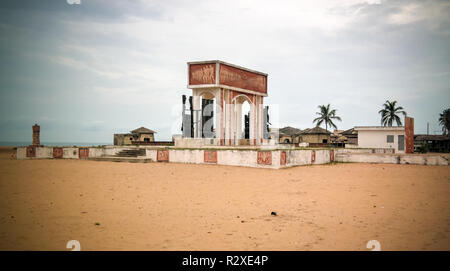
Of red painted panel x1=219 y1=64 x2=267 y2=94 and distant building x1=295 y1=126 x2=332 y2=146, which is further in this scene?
distant building x1=295 y1=126 x2=332 y2=146

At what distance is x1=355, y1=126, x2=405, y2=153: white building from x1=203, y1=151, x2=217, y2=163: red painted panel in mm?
23945

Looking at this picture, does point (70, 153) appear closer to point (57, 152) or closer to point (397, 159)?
point (57, 152)

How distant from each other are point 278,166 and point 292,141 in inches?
1642

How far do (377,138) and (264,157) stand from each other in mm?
23575

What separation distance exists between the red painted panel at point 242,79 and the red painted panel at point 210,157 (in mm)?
6806

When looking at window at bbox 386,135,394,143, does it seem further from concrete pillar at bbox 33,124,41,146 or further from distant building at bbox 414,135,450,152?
concrete pillar at bbox 33,124,41,146

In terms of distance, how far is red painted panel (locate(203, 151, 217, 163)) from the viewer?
712 inches

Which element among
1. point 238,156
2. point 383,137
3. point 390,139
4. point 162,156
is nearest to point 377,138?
point 383,137

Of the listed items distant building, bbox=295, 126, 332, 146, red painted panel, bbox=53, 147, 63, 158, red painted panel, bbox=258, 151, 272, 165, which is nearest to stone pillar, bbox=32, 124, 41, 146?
red painted panel, bbox=53, 147, 63, 158

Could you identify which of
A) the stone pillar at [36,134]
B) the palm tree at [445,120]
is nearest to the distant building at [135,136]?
the stone pillar at [36,134]

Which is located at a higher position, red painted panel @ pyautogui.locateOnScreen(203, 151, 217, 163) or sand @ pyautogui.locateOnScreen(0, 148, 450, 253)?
red painted panel @ pyautogui.locateOnScreen(203, 151, 217, 163)

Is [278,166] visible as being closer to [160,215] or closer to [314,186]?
[314,186]

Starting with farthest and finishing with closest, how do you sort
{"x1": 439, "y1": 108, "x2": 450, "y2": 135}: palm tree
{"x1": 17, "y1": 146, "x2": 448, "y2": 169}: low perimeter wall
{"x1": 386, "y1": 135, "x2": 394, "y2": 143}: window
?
{"x1": 439, "y1": 108, "x2": 450, "y2": 135}: palm tree < {"x1": 386, "y1": 135, "x2": 394, "y2": 143}: window < {"x1": 17, "y1": 146, "x2": 448, "y2": 169}: low perimeter wall

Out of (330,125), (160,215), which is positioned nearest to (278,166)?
(160,215)
